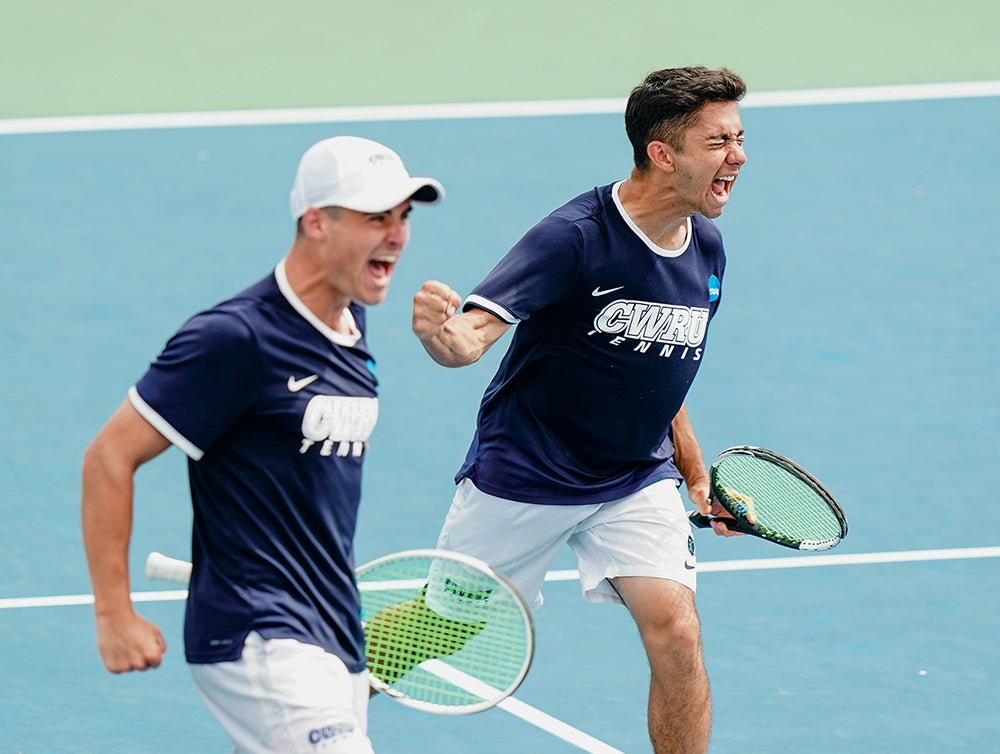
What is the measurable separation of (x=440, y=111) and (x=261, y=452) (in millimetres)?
9248

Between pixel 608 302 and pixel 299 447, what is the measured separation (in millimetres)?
1769

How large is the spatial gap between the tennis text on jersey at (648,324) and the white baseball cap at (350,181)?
1.54 m

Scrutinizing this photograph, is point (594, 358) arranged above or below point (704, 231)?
below

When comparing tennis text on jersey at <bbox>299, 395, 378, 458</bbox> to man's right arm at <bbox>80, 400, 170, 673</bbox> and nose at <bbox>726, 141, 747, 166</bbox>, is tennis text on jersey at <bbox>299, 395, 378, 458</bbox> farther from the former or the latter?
nose at <bbox>726, 141, 747, 166</bbox>

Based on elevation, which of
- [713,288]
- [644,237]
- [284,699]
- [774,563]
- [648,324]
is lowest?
[774,563]

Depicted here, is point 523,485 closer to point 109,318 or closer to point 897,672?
point 897,672

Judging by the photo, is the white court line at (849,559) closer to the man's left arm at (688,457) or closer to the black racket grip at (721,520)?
the man's left arm at (688,457)

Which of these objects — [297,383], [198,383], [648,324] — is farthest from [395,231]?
[648,324]

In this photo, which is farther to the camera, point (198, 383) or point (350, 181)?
point (350, 181)

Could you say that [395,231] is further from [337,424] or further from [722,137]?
[722,137]

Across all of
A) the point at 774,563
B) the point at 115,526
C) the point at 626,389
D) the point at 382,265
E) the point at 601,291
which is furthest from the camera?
the point at 774,563

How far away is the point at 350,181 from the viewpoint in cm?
456

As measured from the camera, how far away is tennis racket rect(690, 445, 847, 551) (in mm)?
6355

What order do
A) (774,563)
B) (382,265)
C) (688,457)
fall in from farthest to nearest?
(774,563) < (688,457) < (382,265)
